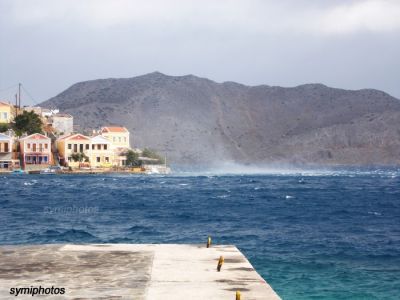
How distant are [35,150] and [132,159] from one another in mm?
27411

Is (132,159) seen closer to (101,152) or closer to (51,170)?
(101,152)

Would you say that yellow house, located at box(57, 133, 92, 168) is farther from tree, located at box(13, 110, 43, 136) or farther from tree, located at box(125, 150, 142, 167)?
tree, located at box(125, 150, 142, 167)

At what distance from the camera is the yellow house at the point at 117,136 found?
548 ft

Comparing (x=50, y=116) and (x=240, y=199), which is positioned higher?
(x=50, y=116)

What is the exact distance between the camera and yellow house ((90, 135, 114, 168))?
152625 millimetres

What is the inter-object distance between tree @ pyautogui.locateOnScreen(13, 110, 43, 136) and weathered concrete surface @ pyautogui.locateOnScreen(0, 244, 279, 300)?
13207 cm

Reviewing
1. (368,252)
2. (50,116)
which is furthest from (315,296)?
(50,116)

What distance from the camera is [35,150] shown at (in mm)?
146500

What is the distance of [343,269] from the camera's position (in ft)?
95.7

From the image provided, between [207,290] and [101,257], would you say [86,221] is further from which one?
[207,290]

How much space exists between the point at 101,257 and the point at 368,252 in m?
17.1

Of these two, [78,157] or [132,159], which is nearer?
[78,157]

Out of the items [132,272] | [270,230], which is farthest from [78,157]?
[132,272]

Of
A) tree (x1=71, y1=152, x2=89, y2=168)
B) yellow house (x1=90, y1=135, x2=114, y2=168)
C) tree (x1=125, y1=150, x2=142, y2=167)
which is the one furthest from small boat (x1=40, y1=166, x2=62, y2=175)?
tree (x1=125, y1=150, x2=142, y2=167)
